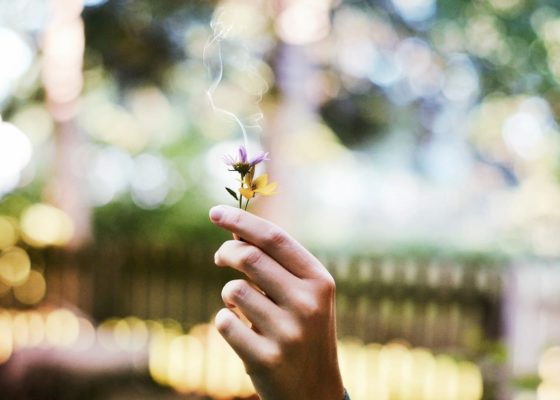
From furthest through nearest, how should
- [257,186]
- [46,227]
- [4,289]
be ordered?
[46,227]
[4,289]
[257,186]

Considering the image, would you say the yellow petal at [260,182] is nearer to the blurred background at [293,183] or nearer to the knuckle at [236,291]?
the knuckle at [236,291]

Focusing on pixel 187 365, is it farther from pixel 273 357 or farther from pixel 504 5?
pixel 273 357

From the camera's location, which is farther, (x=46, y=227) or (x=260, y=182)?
(x=46, y=227)

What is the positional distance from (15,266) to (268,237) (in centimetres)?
1019

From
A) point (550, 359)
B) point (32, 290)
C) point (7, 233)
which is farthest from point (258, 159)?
point (7, 233)

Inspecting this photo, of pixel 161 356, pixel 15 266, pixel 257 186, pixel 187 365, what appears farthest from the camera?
pixel 15 266

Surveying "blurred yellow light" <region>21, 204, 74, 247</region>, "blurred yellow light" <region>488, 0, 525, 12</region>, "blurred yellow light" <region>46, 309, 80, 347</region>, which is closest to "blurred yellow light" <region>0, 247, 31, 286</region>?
"blurred yellow light" <region>21, 204, 74, 247</region>

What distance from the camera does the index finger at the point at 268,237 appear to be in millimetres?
889

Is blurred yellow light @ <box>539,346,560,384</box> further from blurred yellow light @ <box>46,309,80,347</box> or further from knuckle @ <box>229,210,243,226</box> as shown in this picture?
knuckle @ <box>229,210,243,226</box>

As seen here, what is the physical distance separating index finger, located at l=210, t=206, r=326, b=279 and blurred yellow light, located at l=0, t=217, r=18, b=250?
35.1 ft

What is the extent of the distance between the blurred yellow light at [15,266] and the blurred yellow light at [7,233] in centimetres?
29

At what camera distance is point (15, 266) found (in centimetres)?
1013

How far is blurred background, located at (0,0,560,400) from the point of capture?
7.05 metres

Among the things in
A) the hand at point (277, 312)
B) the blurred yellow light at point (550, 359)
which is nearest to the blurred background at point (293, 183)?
the blurred yellow light at point (550, 359)
